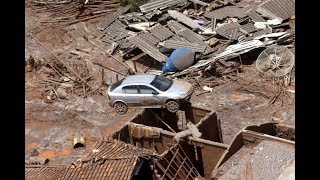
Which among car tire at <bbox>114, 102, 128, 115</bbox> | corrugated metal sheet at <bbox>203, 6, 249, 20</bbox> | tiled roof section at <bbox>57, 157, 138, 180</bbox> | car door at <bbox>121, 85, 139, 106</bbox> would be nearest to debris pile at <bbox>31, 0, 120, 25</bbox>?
corrugated metal sheet at <bbox>203, 6, 249, 20</bbox>

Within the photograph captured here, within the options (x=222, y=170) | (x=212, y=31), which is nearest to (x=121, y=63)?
(x=212, y=31)

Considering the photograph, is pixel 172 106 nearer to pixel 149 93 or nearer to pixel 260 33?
pixel 149 93

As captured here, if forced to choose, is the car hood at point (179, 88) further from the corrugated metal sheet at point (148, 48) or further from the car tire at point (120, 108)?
the corrugated metal sheet at point (148, 48)

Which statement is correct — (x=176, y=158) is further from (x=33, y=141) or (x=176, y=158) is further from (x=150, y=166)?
(x=33, y=141)

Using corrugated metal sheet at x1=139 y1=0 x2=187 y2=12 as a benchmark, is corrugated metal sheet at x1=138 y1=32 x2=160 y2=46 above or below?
below

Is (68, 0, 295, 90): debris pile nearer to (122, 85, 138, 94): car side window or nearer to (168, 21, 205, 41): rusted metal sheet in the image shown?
(168, 21, 205, 41): rusted metal sheet
